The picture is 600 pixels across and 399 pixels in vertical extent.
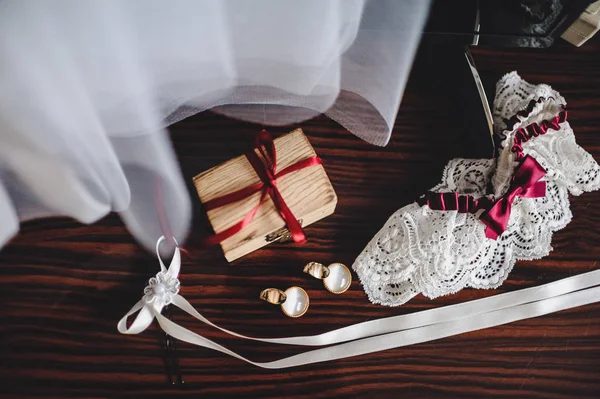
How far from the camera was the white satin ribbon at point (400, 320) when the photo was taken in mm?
571

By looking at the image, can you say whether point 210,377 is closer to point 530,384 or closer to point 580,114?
point 530,384

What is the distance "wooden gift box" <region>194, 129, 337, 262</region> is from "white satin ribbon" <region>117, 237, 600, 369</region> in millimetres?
66

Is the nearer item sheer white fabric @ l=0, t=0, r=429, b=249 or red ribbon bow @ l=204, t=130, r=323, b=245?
sheer white fabric @ l=0, t=0, r=429, b=249

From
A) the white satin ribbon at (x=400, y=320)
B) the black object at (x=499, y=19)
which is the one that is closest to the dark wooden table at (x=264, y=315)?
the white satin ribbon at (x=400, y=320)

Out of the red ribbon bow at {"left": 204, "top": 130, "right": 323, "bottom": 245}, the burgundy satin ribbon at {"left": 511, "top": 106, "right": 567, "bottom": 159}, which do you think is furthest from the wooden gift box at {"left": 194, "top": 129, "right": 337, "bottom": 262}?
the burgundy satin ribbon at {"left": 511, "top": 106, "right": 567, "bottom": 159}

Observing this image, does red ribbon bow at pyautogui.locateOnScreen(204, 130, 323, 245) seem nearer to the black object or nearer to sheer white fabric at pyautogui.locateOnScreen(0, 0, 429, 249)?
sheer white fabric at pyautogui.locateOnScreen(0, 0, 429, 249)

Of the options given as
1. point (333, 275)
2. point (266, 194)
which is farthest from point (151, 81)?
point (333, 275)

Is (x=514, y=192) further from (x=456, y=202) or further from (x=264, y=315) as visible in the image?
(x=264, y=315)

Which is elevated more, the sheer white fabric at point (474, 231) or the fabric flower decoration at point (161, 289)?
the sheer white fabric at point (474, 231)

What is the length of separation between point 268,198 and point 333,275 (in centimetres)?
11

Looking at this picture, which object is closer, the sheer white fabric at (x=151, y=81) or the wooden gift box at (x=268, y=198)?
the sheer white fabric at (x=151, y=81)

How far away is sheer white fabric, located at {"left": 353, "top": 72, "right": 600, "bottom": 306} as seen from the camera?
0.60 meters

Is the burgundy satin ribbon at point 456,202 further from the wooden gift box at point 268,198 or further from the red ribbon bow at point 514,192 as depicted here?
the wooden gift box at point 268,198

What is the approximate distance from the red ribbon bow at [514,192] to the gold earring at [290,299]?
0.71 feet
